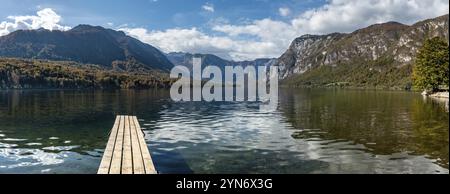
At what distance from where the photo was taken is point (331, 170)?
76.5ft

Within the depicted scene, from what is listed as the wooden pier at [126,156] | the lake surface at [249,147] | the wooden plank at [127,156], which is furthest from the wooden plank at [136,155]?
the lake surface at [249,147]

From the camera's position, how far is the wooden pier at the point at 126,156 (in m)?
20.1

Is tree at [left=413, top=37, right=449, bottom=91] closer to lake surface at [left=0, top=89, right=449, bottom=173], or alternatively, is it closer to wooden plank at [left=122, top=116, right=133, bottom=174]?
lake surface at [left=0, top=89, right=449, bottom=173]

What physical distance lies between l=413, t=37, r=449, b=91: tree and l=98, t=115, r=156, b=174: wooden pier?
106m

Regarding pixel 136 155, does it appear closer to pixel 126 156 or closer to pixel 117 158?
pixel 126 156

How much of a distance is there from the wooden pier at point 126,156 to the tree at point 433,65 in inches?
4182

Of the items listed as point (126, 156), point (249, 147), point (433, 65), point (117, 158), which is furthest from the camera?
point (433, 65)

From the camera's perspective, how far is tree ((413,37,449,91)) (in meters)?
117

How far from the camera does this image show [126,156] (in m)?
23.9

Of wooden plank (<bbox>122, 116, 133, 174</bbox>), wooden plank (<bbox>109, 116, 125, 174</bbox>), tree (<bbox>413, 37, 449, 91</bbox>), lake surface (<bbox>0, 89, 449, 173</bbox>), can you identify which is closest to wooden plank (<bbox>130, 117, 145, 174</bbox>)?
wooden plank (<bbox>122, 116, 133, 174</bbox>)

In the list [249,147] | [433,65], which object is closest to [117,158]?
[249,147]

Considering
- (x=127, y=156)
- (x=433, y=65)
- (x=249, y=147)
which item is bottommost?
(x=249, y=147)

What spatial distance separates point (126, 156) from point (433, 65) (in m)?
115
